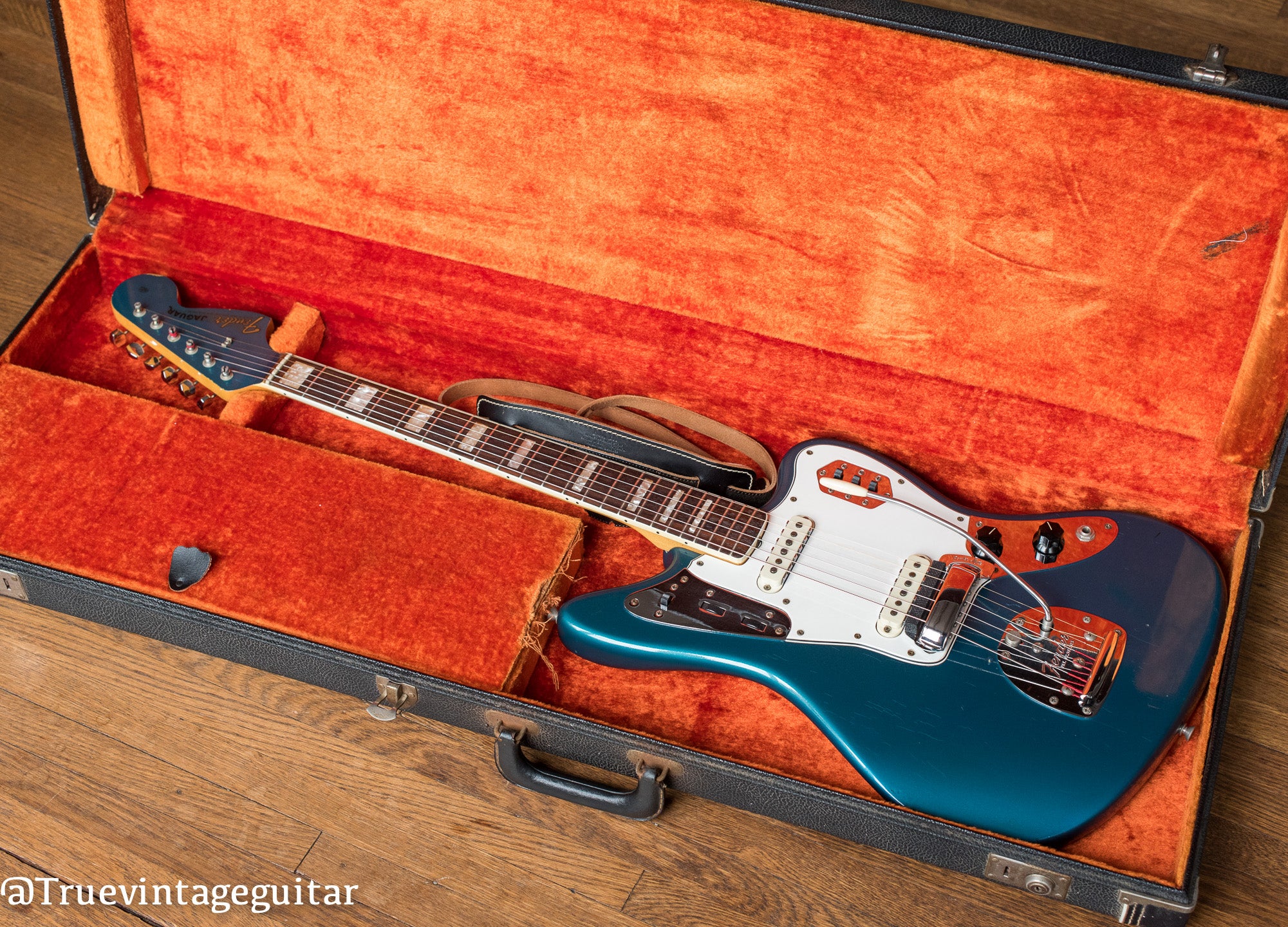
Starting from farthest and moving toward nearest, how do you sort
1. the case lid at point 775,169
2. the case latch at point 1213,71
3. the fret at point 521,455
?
the fret at point 521,455, the case lid at point 775,169, the case latch at point 1213,71

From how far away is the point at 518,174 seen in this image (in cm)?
155

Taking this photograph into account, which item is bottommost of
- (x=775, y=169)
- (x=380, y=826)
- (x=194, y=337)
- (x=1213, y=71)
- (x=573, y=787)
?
(x=380, y=826)

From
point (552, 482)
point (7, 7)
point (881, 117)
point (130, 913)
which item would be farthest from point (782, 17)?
point (7, 7)

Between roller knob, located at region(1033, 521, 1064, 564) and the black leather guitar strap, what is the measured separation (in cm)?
36

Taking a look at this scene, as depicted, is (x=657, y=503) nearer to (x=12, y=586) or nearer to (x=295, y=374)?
(x=295, y=374)

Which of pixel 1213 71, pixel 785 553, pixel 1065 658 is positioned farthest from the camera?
pixel 785 553

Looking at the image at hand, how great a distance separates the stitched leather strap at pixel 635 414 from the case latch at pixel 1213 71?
2.33ft

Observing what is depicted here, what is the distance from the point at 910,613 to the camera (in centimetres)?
139

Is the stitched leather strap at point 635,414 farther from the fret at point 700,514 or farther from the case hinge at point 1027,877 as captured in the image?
the case hinge at point 1027,877

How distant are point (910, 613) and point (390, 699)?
66 centimetres

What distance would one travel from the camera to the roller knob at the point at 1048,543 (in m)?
1.44

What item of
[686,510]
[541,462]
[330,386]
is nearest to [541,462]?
[541,462]

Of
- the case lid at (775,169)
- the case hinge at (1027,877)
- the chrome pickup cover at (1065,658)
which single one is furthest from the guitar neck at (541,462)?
the case hinge at (1027,877)

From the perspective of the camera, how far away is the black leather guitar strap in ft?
5.08
